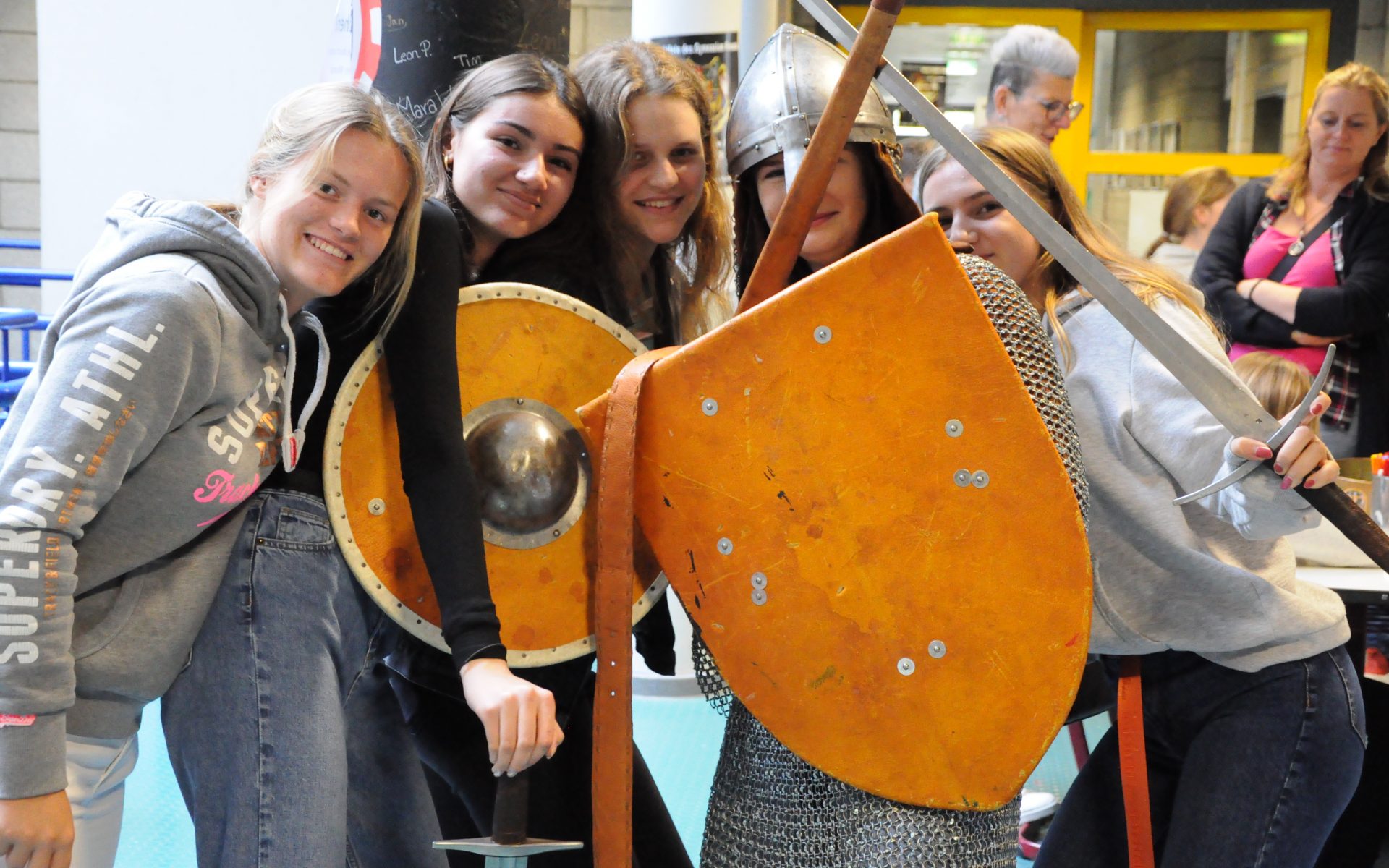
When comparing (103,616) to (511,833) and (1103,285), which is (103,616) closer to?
(511,833)

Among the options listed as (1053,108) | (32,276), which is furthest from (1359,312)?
(32,276)

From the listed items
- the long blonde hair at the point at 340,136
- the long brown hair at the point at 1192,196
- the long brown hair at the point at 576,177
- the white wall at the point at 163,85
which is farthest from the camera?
the long brown hair at the point at 1192,196

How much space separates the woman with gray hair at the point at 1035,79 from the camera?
329 cm

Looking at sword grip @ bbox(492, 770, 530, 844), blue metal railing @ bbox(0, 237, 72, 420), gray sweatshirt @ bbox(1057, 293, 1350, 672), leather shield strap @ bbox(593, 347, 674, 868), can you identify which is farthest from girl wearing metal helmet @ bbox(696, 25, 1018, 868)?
blue metal railing @ bbox(0, 237, 72, 420)

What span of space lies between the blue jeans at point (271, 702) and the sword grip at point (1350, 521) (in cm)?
105

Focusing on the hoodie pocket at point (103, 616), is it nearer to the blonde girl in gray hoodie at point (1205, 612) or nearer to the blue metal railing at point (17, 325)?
the blonde girl in gray hoodie at point (1205, 612)

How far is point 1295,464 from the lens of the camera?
1.23m

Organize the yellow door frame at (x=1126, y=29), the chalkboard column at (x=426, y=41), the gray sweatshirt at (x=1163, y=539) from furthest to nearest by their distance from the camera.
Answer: the yellow door frame at (x=1126, y=29), the chalkboard column at (x=426, y=41), the gray sweatshirt at (x=1163, y=539)

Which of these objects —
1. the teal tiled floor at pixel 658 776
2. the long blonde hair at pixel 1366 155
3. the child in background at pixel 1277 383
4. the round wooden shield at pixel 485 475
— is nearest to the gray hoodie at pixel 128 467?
the round wooden shield at pixel 485 475

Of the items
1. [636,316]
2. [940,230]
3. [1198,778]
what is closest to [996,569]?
[940,230]

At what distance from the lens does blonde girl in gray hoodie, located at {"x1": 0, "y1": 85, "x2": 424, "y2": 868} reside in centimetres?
111

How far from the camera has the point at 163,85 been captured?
12.4 ft

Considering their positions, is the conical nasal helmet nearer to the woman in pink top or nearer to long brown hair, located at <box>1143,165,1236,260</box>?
the woman in pink top

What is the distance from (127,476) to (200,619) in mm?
180
